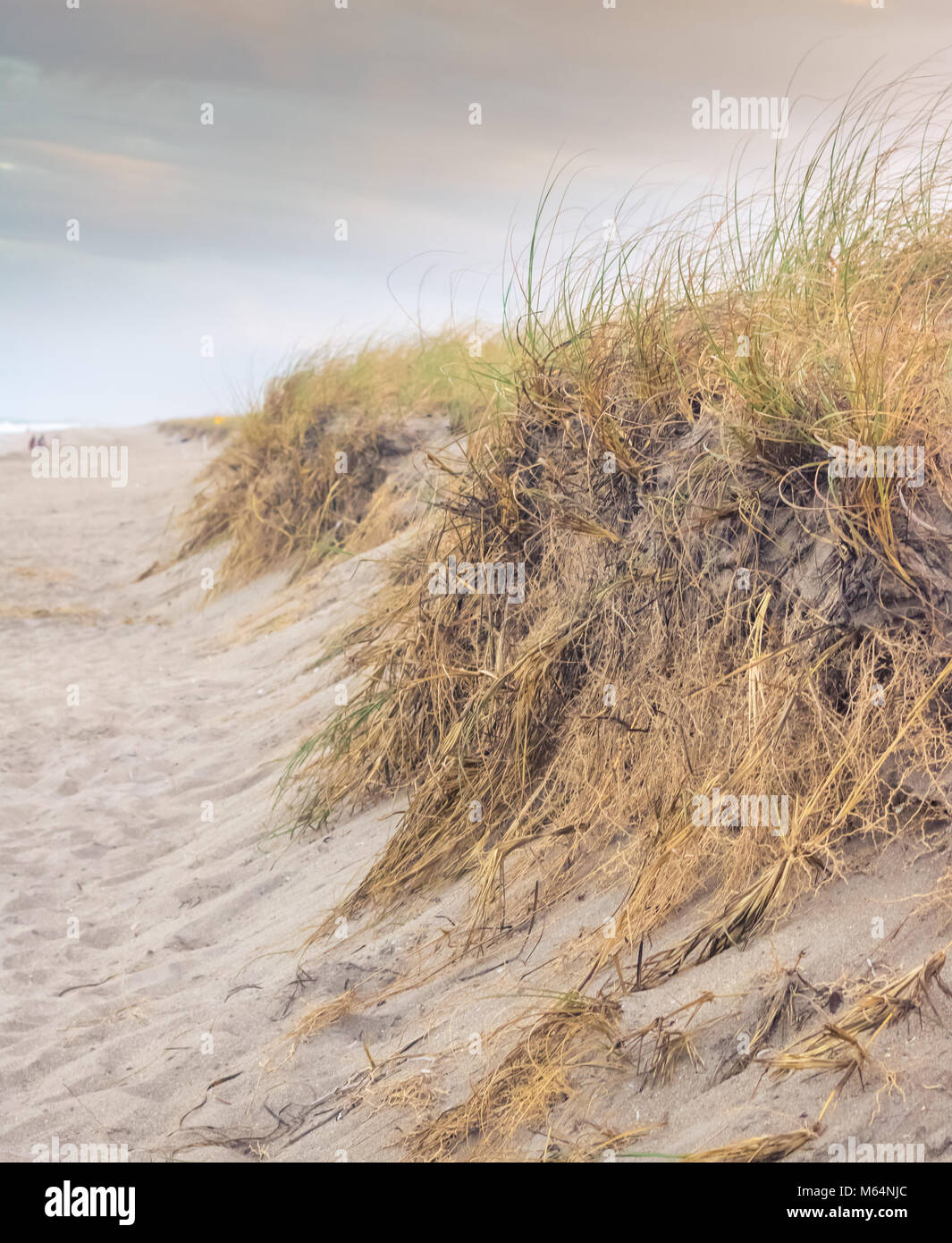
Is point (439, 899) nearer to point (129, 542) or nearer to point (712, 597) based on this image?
point (712, 597)

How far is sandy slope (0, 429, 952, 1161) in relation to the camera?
207 centimetres

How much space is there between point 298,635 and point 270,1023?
386 cm

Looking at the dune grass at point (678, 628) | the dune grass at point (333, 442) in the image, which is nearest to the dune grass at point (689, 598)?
the dune grass at point (678, 628)

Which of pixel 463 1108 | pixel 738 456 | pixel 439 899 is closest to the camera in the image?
pixel 463 1108

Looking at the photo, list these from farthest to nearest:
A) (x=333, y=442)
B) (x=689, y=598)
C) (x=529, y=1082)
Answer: (x=333, y=442), (x=689, y=598), (x=529, y=1082)

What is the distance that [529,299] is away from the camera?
354 cm

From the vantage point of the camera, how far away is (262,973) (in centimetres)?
305

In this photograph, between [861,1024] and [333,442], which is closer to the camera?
[861,1024]

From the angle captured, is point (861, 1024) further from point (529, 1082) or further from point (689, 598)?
point (689, 598)

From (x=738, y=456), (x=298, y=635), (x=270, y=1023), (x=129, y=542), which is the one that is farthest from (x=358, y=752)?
(x=129, y=542)

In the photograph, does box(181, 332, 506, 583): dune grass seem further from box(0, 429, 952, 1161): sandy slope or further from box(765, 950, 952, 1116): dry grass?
box(765, 950, 952, 1116): dry grass

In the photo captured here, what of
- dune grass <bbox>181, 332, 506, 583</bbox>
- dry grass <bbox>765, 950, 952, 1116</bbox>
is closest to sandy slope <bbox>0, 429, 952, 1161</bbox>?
dry grass <bbox>765, 950, 952, 1116</bbox>

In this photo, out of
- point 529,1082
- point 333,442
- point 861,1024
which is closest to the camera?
point 861,1024

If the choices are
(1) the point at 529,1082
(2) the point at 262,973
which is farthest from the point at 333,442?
(1) the point at 529,1082
